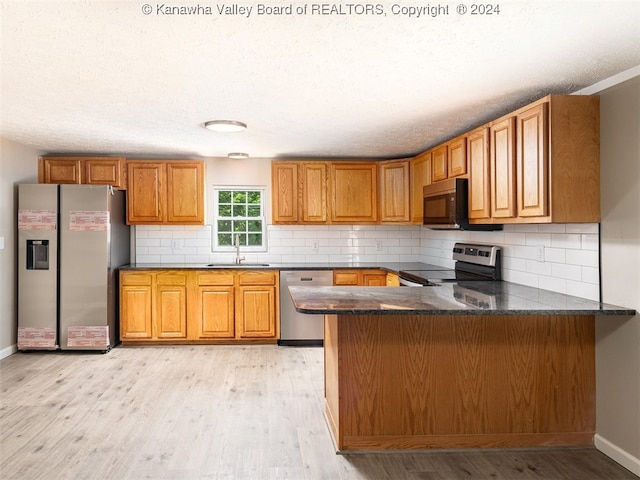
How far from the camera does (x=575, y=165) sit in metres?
2.87

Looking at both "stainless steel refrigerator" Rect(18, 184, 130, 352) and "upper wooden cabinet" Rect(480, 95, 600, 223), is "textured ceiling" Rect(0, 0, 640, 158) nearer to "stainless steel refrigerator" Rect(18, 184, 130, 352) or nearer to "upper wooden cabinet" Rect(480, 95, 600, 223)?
"upper wooden cabinet" Rect(480, 95, 600, 223)

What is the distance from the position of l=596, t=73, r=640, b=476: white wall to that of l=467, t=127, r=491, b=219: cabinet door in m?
0.88

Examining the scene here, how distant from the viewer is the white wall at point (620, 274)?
2615 mm

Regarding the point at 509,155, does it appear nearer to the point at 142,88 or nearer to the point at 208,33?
the point at 208,33

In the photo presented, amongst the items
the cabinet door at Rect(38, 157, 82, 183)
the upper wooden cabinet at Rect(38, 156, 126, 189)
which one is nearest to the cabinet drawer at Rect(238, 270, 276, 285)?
the upper wooden cabinet at Rect(38, 156, 126, 189)

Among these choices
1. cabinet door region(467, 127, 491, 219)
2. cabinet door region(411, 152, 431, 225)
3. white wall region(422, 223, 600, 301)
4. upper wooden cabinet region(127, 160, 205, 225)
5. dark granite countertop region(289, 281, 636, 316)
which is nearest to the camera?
dark granite countertop region(289, 281, 636, 316)

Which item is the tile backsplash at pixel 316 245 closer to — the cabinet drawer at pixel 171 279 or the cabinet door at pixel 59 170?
the cabinet drawer at pixel 171 279

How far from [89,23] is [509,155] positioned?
8.30 feet

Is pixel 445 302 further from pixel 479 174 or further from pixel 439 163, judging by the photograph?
pixel 439 163

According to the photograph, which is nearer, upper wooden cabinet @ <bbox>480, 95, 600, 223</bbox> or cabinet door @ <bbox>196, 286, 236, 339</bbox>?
upper wooden cabinet @ <bbox>480, 95, 600, 223</bbox>

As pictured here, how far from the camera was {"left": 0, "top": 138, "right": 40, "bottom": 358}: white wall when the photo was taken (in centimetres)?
483

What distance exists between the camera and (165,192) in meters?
5.64

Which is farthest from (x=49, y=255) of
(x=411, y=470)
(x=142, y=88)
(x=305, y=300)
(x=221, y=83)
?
(x=411, y=470)

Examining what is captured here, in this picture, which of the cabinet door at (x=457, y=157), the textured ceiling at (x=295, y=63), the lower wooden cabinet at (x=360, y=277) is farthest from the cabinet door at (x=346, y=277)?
the textured ceiling at (x=295, y=63)
